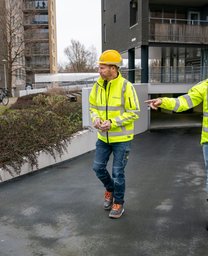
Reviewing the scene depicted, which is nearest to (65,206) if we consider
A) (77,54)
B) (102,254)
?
(102,254)

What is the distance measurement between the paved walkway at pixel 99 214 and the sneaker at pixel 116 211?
0.07 metres

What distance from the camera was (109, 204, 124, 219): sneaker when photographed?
13.9 feet

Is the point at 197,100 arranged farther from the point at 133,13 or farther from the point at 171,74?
the point at 133,13

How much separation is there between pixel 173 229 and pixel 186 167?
3366mm

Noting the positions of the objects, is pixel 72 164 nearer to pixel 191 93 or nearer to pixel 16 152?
pixel 16 152

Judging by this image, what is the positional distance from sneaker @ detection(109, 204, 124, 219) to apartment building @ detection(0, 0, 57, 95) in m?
29.6

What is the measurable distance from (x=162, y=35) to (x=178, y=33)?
1.01m

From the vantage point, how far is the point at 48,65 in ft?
212

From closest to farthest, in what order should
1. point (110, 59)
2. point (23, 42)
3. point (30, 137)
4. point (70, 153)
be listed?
point (110, 59) → point (30, 137) → point (70, 153) → point (23, 42)

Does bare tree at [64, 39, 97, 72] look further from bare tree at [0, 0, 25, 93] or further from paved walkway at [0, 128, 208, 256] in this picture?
paved walkway at [0, 128, 208, 256]

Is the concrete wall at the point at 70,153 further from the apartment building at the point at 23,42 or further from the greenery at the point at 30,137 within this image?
the apartment building at the point at 23,42

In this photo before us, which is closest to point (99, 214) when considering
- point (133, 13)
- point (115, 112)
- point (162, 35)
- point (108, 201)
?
point (108, 201)

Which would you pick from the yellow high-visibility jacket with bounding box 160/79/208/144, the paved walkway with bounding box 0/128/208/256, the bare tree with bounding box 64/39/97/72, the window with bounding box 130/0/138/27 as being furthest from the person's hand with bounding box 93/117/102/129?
the bare tree with bounding box 64/39/97/72

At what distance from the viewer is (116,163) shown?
4.19 m
